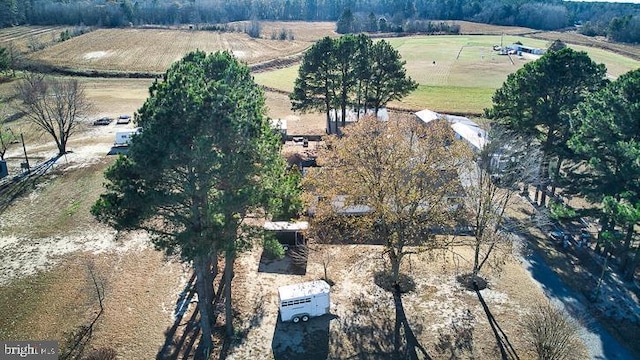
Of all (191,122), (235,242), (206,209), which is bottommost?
(235,242)

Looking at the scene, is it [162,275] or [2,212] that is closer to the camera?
[162,275]

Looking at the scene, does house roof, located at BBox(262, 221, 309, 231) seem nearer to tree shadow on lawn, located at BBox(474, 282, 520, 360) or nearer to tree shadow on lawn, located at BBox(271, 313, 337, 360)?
tree shadow on lawn, located at BBox(271, 313, 337, 360)

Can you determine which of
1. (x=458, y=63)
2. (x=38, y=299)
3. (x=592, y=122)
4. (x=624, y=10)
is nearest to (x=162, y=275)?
(x=38, y=299)

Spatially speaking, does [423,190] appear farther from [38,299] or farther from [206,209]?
[38,299]

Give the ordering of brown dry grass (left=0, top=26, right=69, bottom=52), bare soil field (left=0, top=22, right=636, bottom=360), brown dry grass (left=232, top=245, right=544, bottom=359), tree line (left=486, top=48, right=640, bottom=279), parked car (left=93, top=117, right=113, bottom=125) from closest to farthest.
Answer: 1. brown dry grass (left=232, top=245, right=544, bottom=359)
2. bare soil field (left=0, top=22, right=636, bottom=360)
3. tree line (left=486, top=48, right=640, bottom=279)
4. parked car (left=93, top=117, right=113, bottom=125)
5. brown dry grass (left=0, top=26, right=69, bottom=52)

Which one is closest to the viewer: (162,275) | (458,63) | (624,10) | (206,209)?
(206,209)

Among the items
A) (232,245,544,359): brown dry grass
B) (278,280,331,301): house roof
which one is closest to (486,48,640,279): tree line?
(232,245,544,359): brown dry grass
